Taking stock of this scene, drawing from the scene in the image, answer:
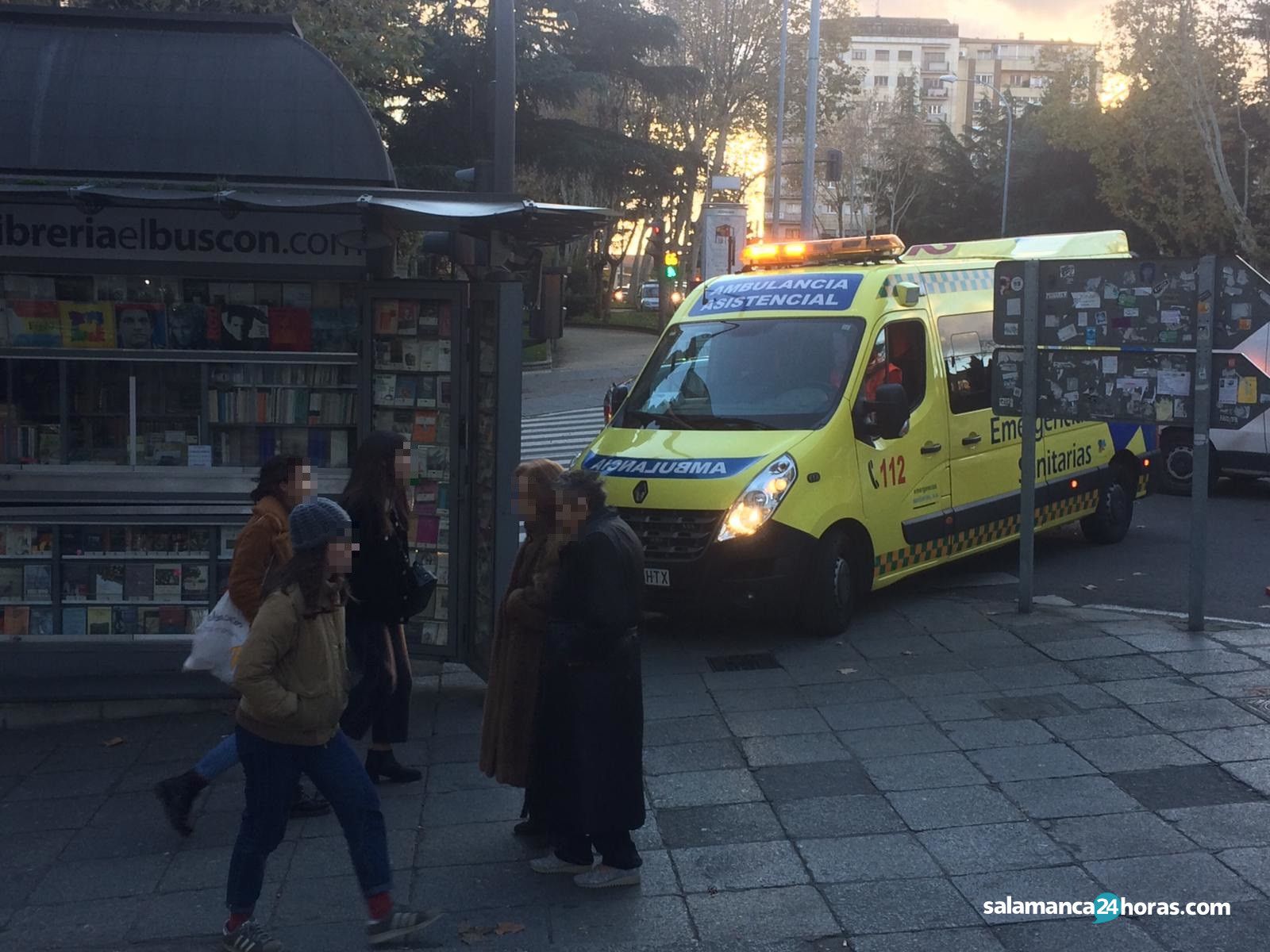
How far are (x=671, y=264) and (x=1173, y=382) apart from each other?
14464mm

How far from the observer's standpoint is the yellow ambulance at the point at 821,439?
28.8ft

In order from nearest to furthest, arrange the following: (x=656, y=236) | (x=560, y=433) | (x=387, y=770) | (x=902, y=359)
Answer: (x=387, y=770)
(x=902, y=359)
(x=560, y=433)
(x=656, y=236)

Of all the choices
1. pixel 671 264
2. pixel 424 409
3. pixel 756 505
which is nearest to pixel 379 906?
pixel 424 409

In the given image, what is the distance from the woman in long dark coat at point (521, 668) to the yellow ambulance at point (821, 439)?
320 centimetres

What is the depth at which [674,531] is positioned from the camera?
8812 mm

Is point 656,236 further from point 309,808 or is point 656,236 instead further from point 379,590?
point 309,808

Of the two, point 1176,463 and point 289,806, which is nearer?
point 289,806

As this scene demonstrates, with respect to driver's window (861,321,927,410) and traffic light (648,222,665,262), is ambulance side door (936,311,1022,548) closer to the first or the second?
driver's window (861,321,927,410)

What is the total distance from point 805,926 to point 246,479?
4.56 m

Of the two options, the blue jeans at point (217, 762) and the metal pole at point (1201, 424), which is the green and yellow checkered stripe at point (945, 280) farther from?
the blue jeans at point (217, 762)

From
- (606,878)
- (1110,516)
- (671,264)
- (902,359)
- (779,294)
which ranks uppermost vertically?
(671,264)

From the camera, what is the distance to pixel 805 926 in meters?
4.96

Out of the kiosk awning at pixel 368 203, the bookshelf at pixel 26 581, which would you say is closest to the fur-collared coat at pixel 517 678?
the kiosk awning at pixel 368 203

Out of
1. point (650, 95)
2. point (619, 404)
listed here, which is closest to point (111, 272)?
point (619, 404)
